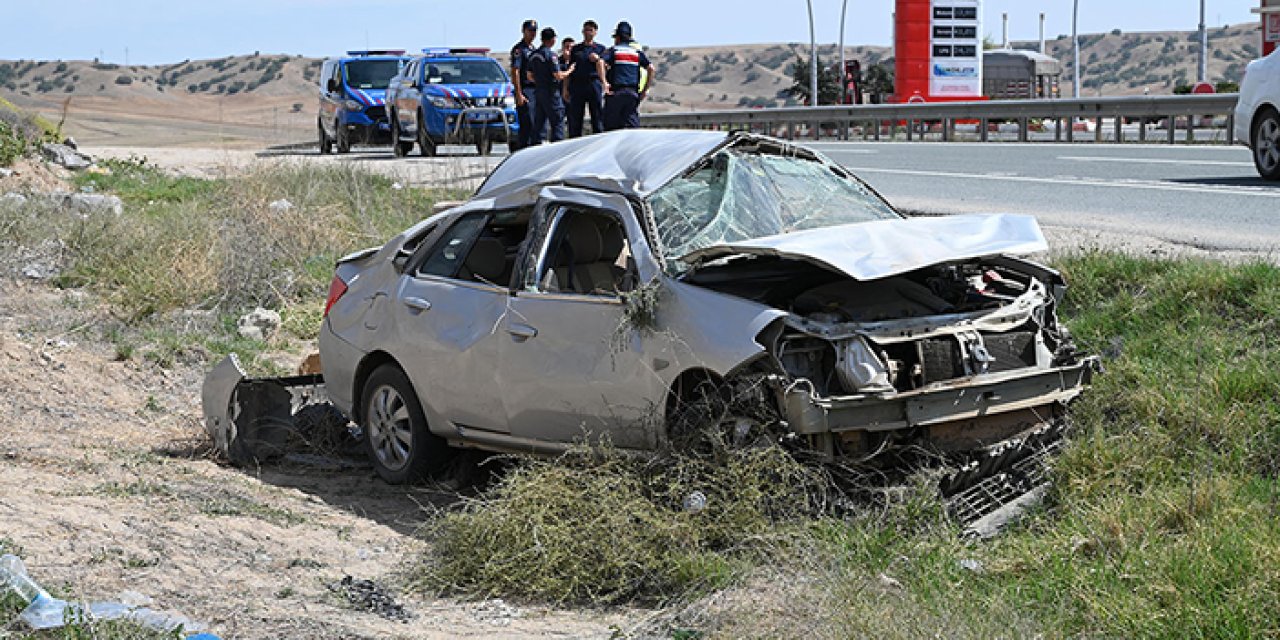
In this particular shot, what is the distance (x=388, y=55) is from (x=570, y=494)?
26.0m

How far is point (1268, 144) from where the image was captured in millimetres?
15797

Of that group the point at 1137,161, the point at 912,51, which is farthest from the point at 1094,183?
the point at 912,51

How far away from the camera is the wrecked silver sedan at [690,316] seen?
646 cm

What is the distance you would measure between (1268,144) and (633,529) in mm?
11546

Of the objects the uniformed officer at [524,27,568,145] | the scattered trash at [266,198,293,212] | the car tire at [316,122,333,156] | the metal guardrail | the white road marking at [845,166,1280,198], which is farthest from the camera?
the car tire at [316,122,333,156]

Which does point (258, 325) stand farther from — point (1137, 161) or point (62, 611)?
point (1137, 161)

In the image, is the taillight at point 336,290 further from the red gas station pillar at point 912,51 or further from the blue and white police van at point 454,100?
the red gas station pillar at point 912,51

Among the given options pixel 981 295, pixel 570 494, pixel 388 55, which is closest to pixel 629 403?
pixel 570 494

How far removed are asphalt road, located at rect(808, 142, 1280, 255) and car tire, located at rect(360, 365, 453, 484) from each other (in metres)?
5.79

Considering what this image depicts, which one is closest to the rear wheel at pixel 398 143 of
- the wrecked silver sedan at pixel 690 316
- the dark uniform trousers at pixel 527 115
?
the dark uniform trousers at pixel 527 115

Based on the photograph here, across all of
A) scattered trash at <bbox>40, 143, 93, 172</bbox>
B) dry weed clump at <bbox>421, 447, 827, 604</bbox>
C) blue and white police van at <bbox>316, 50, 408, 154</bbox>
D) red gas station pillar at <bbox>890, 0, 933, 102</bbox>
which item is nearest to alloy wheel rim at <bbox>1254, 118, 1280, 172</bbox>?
dry weed clump at <bbox>421, 447, 827, 604</bbox>

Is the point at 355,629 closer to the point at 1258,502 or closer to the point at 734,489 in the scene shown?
the point at 734,489

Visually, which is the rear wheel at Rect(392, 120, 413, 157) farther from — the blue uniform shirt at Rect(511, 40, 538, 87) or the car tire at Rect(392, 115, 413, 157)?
the blue uniform shirt at Rect(511, 40, 538, 87)

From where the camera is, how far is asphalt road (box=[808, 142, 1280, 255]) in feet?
40.6
